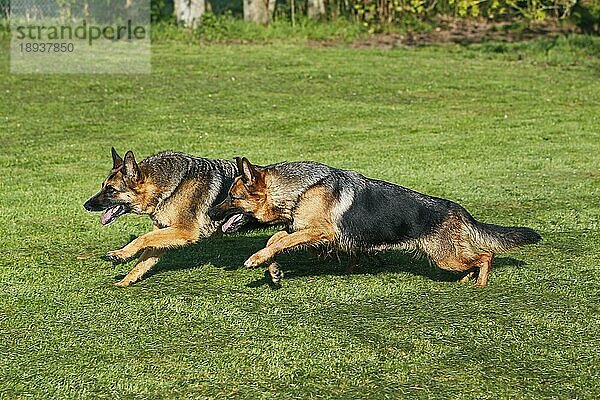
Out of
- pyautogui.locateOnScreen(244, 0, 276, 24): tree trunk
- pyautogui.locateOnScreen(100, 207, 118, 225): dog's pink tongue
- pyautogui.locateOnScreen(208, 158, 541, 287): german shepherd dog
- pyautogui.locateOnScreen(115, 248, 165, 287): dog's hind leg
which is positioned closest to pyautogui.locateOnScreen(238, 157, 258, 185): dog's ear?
pyautogui.locateOnScreen(208, 158, 541, 287): german shepherd dog

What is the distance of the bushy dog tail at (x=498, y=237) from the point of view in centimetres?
622

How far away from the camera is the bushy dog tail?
20.4 ft

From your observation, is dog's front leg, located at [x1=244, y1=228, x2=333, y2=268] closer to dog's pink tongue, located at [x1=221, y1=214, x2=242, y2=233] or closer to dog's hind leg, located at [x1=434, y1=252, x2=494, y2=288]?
dog's pink tongue, located at [x1=221, y1=214, x2=242, y2=233]

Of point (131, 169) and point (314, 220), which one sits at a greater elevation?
point (131, 169)

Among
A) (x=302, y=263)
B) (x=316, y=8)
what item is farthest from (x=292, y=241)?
(x=316, y=8)

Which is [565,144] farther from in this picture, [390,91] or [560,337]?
[560,337]

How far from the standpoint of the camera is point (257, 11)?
25.1m

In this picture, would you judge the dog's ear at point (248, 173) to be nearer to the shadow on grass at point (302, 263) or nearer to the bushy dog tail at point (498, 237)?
the shadow on grass at point (302, 263)

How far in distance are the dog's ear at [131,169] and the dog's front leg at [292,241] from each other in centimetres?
101

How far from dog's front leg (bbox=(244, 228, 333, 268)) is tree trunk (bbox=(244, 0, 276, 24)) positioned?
1966 centimetres

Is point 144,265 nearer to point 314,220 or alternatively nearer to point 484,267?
point 314,220

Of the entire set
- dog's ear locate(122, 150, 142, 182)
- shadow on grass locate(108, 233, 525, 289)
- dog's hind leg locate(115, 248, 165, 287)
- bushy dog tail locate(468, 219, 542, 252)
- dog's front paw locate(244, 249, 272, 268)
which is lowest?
shadow on grass locate(108, 233, 525, 289)

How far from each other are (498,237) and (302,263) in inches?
59.8

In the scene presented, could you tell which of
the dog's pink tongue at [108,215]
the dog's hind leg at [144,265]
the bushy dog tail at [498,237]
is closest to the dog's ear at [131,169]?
the dog's pink tongue at [108,215]
